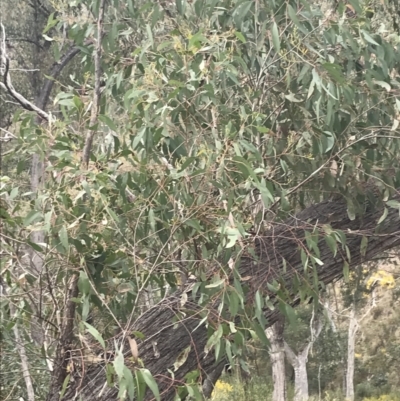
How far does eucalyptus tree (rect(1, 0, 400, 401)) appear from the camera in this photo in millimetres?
1770

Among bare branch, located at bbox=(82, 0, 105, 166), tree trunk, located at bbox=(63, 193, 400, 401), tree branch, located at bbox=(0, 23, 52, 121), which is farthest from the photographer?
tree branch, located at bbox=(0, 23, 52, 121)

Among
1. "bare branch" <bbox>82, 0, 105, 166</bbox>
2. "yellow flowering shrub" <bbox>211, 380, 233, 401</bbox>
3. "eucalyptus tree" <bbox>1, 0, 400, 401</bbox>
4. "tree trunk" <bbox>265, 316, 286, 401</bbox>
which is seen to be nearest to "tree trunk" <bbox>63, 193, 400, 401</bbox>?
"eucalyptus tree" <bbox>1, 0, 400, 401</bbox>

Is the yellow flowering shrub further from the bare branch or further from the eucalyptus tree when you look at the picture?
the bare branch

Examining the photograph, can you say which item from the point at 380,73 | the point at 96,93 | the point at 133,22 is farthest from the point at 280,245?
the point at 133,22

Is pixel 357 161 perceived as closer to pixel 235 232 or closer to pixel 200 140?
pixel 200 140

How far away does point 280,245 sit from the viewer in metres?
2.40

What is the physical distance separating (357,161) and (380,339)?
40.3 ft

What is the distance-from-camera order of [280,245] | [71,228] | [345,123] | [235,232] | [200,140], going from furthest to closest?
[280,245] < [345,123] < [200,140] < [71,228] < [235,232]

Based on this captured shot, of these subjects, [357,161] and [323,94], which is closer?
[323,94]

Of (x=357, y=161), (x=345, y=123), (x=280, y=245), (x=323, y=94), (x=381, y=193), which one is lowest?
(x=280, y=245)

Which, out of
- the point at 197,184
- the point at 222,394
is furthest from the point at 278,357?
the point at 197,184

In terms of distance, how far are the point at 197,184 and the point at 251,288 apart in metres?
0.57

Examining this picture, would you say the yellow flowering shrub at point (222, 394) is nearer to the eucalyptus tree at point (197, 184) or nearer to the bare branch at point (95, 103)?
the eucalyptus tree at point (197, 184)

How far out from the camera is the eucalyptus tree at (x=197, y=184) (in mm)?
1770
